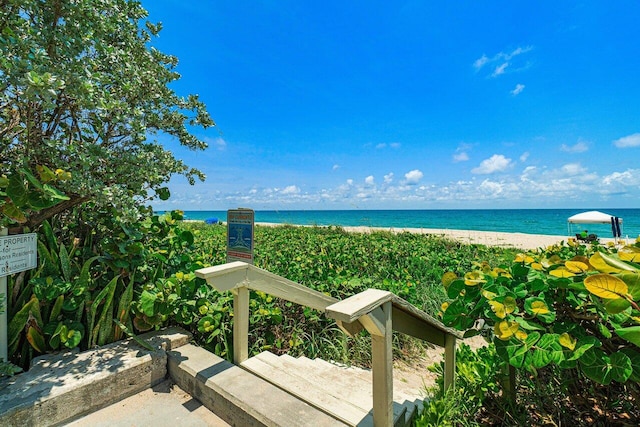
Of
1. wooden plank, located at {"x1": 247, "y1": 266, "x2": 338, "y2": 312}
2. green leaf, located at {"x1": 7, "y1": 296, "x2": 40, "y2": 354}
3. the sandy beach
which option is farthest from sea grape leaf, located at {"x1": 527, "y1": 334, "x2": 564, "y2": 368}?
the sandy beach

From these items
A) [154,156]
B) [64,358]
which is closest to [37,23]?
[154,156]

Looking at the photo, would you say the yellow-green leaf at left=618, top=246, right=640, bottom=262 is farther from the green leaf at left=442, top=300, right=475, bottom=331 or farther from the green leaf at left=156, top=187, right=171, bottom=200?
the green leaf at left=156, top=187, right=171, bottom=200

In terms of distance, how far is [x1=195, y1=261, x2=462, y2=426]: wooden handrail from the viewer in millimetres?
1262

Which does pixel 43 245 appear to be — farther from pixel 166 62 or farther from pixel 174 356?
pixel 166 62

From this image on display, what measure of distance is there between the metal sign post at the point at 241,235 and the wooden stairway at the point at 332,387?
0.87 meters

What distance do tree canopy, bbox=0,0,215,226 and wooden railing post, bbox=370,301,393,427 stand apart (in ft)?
5.49

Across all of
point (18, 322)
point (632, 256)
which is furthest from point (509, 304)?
point (18, 322)

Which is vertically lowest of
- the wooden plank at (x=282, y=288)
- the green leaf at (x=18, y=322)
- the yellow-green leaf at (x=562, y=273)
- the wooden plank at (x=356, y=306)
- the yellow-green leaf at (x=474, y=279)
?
the green leaf at (x=18, y=322)

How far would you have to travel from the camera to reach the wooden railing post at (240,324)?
2176 mm

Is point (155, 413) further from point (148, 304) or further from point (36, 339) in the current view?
point (36, 339)

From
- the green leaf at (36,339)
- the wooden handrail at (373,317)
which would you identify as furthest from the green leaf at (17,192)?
the wooden handrail at (373,317)

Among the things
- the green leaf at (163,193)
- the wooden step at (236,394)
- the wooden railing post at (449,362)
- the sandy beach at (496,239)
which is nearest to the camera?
the wooden step at (236,394)

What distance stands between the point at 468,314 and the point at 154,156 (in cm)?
226

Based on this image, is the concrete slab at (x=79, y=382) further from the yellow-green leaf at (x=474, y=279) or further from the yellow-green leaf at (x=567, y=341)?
the yellow-green leaf at (x=567, y=341)
